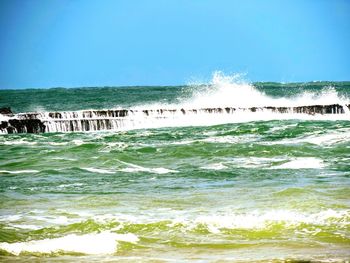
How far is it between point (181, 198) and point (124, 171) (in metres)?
4.09

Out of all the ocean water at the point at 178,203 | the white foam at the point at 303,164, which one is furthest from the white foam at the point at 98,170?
the white foam at the point at 303,164

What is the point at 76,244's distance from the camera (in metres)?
7.58

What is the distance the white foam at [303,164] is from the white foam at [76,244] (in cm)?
677

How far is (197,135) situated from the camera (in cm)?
2383

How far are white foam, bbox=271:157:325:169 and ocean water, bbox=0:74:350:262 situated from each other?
0.02 metres


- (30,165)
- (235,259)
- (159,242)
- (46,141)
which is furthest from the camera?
(46,141)

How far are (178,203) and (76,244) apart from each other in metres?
2.70

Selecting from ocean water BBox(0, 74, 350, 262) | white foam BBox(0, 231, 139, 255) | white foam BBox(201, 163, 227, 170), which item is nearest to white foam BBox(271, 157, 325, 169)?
ocean water BBox(0, 74, 350, 262)

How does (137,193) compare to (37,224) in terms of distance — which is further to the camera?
(137,193)

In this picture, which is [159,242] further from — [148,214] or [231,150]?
[231,150]

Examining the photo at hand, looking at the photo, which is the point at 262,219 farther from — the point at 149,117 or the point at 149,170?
the point at 149,117

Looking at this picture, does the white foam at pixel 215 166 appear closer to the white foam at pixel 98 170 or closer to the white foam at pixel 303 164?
the white foam at pixel 303 164

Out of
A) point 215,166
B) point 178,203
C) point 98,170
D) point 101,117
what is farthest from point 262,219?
point 101,117

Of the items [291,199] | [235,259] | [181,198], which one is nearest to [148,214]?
[181,198]
